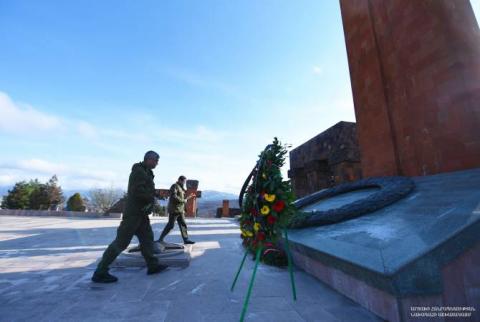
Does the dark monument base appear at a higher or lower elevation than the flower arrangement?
lower

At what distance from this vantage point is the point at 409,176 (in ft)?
22.8

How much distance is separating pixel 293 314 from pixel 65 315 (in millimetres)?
2404

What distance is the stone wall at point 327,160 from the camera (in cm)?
1070

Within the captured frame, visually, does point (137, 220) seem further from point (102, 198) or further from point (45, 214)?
point (102, 198)

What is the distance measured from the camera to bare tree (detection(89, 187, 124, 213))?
145 feet

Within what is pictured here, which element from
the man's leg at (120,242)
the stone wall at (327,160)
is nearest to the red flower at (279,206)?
the man's leg at (120,242)

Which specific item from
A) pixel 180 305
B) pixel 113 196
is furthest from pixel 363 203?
pixel 113 196

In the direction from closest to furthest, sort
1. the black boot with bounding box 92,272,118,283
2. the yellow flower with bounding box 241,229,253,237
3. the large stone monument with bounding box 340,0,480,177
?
the yellow flower with bounding box 241,229,253,237 < the black boot with bounding box 92,272,118,283 < the large stone monument with bounding box 340,0,480,177

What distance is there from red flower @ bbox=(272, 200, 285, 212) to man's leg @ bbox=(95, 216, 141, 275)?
2.38m

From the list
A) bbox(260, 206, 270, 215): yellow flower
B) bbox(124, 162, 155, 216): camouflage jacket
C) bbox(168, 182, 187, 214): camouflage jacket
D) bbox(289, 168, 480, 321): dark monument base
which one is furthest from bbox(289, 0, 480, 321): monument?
bbox(168, 182, 187, 214): camouflage jacket

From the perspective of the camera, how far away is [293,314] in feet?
7.95

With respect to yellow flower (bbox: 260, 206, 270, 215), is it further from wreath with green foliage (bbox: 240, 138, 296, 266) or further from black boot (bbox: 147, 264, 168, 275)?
black boot (bbox: 147, 264, 168, 275)

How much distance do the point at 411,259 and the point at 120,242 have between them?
12.2ft

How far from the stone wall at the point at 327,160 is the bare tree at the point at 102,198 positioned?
41102 millimetres
